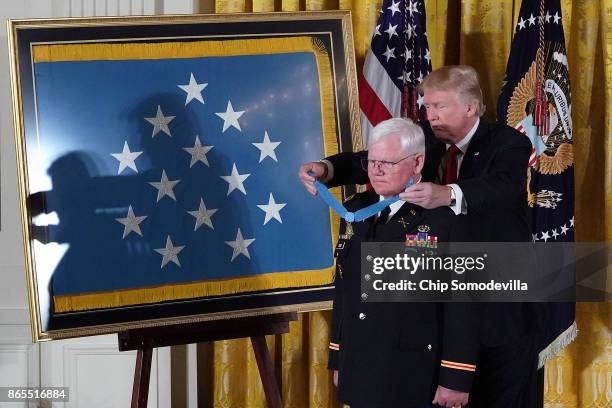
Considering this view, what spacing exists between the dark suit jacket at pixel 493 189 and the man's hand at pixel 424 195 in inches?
5.4

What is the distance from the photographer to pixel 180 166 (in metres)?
3.20

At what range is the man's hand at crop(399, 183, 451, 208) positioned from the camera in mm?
2223

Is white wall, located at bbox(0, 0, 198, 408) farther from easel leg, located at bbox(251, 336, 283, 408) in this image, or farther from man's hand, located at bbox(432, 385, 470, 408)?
man's hand, located at bbox(432, 385, 470, 408)

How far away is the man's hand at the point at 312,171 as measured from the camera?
2.65 m

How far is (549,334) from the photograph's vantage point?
382cm

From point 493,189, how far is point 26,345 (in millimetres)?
2594

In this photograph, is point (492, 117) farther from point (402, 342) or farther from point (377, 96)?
point (402, 342)

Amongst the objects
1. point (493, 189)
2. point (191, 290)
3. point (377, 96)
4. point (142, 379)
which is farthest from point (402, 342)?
point (377, 96)

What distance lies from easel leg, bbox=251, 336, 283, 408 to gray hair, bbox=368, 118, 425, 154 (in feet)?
4.58

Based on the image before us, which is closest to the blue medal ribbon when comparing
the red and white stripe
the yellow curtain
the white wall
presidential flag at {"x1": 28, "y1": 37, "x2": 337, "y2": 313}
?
presidential flag at {"x1": 28, "y1": 37, "x2": 337, "y2": 313}

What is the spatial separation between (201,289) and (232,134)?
61 cm

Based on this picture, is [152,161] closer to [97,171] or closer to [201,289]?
[97,171]

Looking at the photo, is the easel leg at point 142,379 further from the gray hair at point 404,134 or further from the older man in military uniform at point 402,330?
the gray hair at point 404,134

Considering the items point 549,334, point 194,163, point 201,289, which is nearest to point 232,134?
point 194,163
